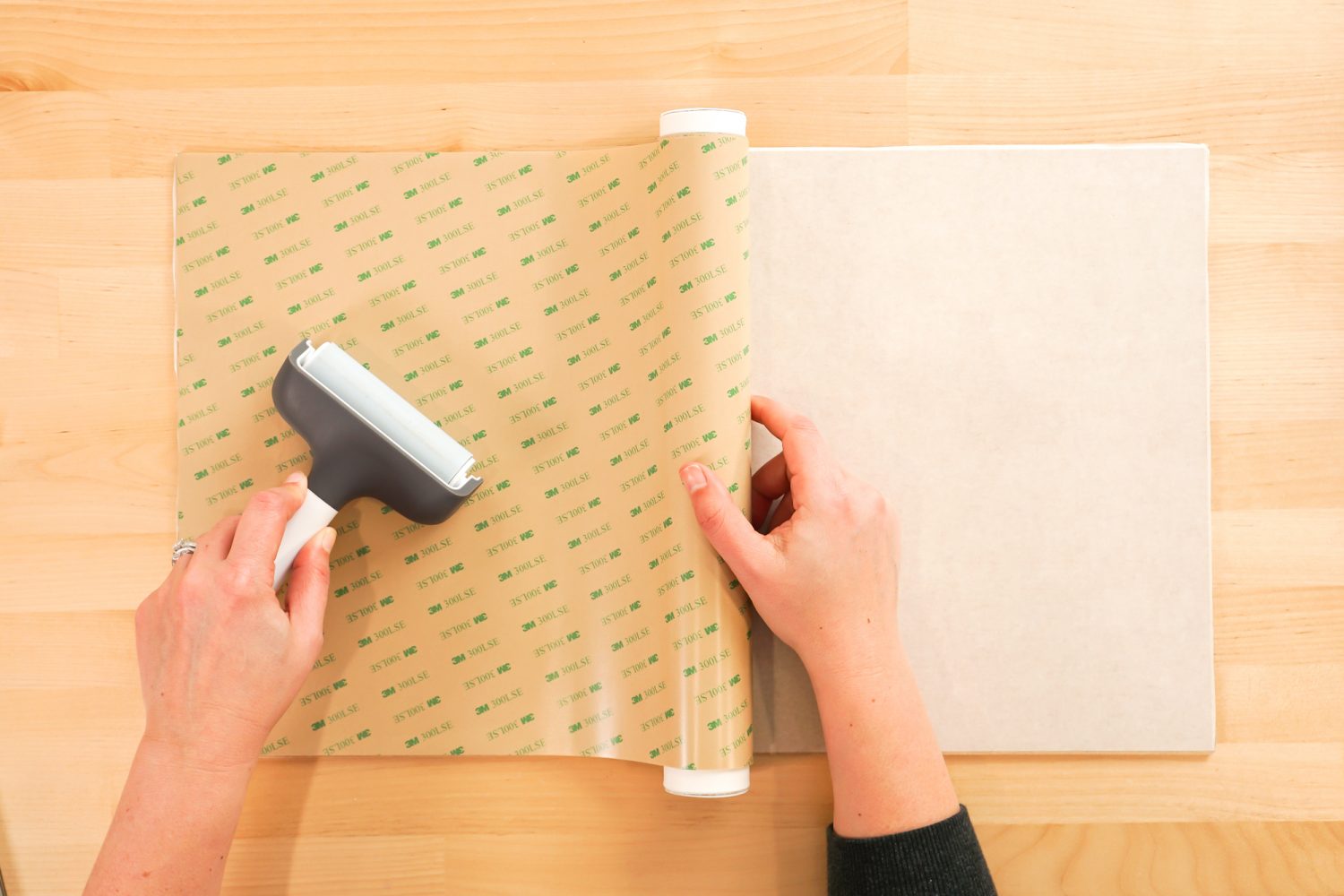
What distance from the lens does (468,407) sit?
0.70m

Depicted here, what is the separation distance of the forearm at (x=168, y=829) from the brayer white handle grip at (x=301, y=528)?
0.44 ft

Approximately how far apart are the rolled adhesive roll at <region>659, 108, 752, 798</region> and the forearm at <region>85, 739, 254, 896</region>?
31 centimetres

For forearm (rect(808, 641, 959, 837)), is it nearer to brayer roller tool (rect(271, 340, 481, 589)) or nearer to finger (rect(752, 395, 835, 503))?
finger (rect(752, 395, 835, 503))

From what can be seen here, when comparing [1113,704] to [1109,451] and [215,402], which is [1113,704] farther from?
[215,402]

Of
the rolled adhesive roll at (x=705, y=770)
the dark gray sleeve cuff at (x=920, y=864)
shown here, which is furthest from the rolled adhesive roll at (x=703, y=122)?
the dark gray sleeve cuff at (x=920, y=864)

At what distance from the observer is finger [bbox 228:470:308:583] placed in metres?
0.61

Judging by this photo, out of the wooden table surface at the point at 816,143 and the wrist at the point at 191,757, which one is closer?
the wrist at the point at 191,757

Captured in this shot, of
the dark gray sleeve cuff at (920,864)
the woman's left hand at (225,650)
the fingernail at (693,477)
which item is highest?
the fingernail at (693,477)

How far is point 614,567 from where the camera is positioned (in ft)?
2.26

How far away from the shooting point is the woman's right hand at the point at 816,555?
620 millimetres

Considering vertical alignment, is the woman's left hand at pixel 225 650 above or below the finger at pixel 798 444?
below

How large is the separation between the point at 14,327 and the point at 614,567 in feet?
1.71

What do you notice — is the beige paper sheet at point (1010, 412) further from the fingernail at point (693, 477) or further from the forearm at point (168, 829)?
the forearm at point (168, 829)

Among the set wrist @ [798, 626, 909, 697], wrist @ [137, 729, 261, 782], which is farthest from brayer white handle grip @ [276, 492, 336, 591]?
wrist @ [798, 626, 909, 697]
